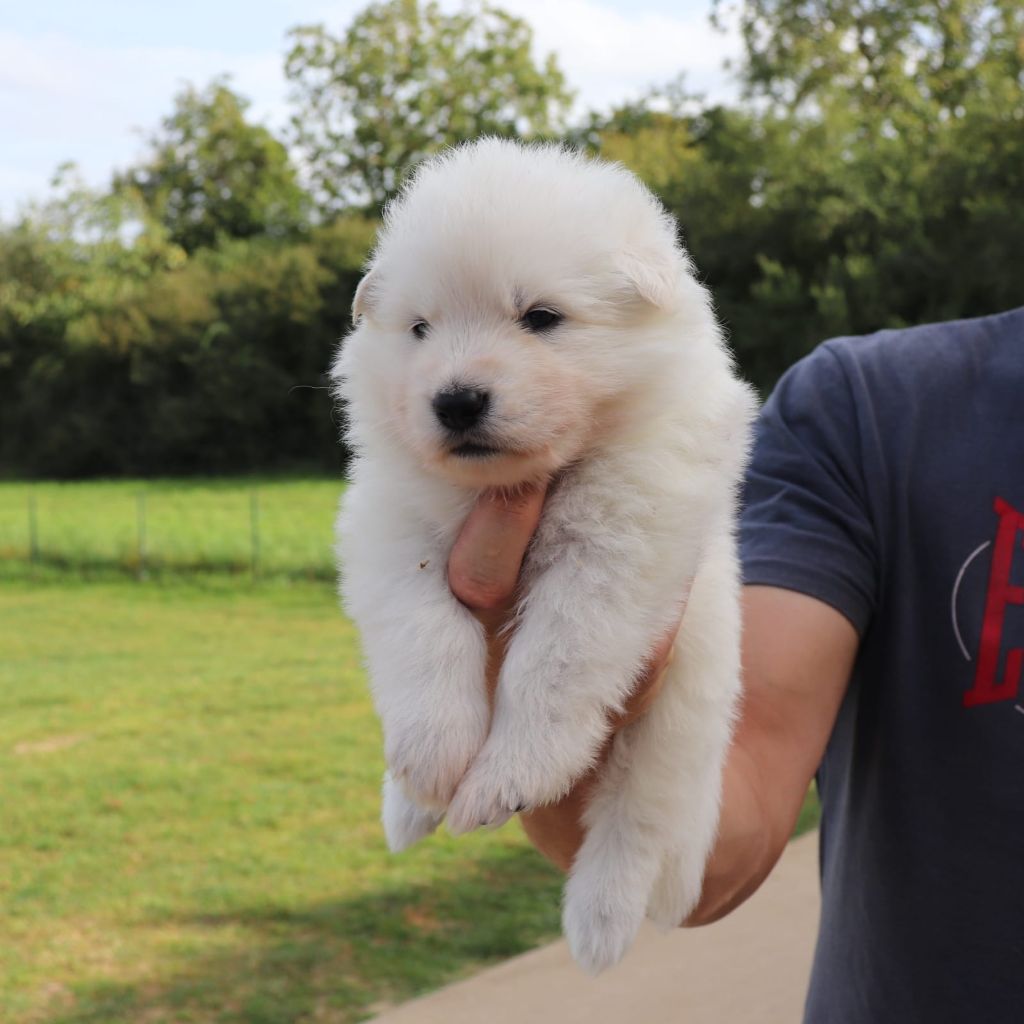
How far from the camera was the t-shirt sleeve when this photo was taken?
2.17 metres

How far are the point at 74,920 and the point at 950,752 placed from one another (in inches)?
223

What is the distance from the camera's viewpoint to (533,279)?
1.63 metres

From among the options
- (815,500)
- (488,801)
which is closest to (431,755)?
(488,801)

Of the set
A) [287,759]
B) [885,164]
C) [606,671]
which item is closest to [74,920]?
[287,759]

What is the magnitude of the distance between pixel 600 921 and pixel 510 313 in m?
0.82

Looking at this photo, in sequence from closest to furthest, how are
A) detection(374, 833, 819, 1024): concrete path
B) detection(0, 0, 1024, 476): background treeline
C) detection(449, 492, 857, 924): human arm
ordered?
detection(449, 492, 857, 924): human arm < detection(374, 833, 819, 1024): concrete path < detection(0, 0, 1024, 476): background treeline

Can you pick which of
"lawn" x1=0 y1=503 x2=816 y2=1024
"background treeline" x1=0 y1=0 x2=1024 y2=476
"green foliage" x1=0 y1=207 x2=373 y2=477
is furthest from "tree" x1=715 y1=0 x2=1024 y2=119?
"lawn" x1=0 y1=503 x2=816 y2=1024

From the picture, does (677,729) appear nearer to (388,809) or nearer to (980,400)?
(388,809)

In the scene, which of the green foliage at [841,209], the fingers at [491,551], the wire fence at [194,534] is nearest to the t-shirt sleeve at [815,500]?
the fingers at [491,551]

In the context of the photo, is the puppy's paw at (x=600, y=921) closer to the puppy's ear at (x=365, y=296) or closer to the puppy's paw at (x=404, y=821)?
the puppy's paw at (x=404, y=821)

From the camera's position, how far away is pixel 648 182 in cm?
1502

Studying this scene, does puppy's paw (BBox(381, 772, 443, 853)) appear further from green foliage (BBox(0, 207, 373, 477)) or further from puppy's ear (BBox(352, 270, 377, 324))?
green foliage (BBox(0, 207, 373, 477))

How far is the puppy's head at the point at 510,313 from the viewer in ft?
5.27

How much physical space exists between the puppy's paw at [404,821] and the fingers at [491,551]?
304mm
